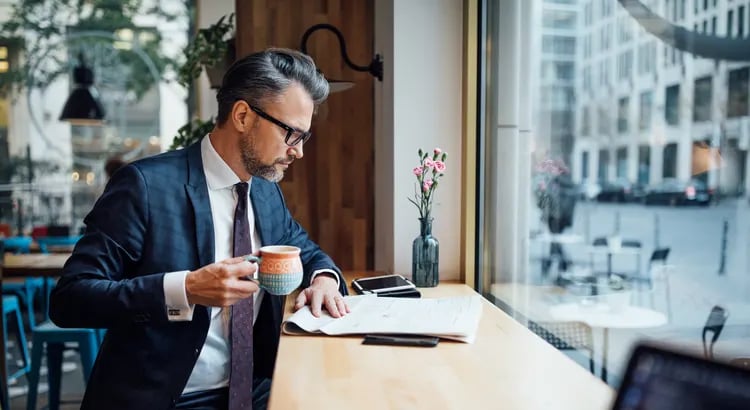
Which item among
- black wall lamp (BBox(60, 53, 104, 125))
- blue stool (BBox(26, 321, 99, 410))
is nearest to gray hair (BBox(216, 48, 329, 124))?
blue stool (BBox(26, 321, 99, 410))

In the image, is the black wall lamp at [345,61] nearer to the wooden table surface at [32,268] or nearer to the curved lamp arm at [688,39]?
the curved lamp arm at [688,39]

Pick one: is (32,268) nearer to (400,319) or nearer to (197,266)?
(197,266)

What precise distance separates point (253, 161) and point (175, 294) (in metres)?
0.45

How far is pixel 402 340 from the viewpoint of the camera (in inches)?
53.0

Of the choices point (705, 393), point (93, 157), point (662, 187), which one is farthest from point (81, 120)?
point (705, 393)

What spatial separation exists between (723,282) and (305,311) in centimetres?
106

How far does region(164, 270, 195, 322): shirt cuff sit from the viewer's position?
1.33m

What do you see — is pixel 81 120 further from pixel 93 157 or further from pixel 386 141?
pixel 386 141

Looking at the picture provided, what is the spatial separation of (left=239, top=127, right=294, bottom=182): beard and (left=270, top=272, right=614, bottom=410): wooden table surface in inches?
18.9

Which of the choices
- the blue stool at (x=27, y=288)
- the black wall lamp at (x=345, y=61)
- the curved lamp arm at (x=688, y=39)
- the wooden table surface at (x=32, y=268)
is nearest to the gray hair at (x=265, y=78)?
the black wall lamp at (x=345, y=61)

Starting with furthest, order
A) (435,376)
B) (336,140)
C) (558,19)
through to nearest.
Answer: (336,140) < (558,19) < (435,376)

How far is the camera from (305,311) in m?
1.55

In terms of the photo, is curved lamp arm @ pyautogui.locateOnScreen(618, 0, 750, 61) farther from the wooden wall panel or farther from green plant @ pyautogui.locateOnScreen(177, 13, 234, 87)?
green plant @ pyautogui.locateOnScreen(177, 13, 234, 87)

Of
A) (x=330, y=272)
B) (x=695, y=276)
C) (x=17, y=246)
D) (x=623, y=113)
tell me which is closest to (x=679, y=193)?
(x=695, y=276)
